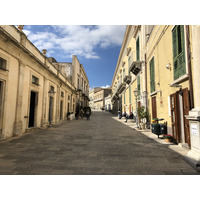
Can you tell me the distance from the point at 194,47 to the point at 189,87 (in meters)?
1.32

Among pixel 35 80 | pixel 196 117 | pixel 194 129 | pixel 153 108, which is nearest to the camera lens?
pixel 196 117

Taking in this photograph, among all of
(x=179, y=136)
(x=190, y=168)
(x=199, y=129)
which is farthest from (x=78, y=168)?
(x=179, y=136)

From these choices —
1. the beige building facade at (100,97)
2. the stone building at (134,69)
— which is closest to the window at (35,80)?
the stone building at (134,69)

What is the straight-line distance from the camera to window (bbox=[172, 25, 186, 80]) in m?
5.13

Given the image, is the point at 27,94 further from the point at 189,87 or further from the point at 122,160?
the point at 189,87

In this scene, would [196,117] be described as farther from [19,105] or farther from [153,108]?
[19,105]

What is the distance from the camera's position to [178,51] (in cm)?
548

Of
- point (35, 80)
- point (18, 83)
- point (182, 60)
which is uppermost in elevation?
point (35, 80)

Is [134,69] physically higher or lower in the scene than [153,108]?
higher

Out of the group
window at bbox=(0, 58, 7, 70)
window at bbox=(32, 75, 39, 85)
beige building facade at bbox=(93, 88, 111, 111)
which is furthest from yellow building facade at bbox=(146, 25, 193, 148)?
beige building facade at bbox=(93, 88, 111, 111)

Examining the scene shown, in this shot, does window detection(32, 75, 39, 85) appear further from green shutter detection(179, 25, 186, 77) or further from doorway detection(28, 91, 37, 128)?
green shutter detection(179, 25, 186, 77)

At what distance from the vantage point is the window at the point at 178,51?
5.13 meters

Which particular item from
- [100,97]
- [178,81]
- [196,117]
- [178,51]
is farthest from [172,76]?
[100,97]

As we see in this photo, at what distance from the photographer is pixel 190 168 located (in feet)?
11.0
